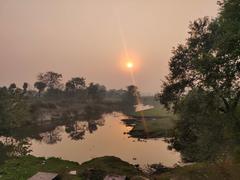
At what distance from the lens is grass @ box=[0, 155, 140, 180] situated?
91.9 ft

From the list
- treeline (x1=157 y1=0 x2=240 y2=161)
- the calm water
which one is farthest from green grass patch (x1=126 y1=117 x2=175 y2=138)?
treeline (x1=157 y1=0 x2=240 y2=161)

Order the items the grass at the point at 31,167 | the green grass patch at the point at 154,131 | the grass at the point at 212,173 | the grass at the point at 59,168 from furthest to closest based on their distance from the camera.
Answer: the green grass patch at the point at 154,131
the grass at the point at 31,167
the grass at the point at 59,168
the grass at the point at 212,173

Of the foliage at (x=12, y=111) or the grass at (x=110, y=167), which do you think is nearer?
the grass at (x=110, y=167)

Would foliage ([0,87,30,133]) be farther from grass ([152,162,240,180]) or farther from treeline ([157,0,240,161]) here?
grass ([152,162,240,180])

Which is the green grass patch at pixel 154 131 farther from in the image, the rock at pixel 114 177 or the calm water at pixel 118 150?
the rock at pixel 114 177

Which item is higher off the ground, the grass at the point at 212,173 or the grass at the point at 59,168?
the grass at the point at 59,168

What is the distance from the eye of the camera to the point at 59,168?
31094 millimetres

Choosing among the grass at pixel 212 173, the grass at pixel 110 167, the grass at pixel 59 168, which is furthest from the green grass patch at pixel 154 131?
the grass at pixel 212 173

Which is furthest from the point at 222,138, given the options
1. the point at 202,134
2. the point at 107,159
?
the point at 107,159

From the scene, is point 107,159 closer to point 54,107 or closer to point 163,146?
point 163,146

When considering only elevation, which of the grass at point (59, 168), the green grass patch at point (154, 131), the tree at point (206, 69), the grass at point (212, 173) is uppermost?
the tree at point (206, 69)

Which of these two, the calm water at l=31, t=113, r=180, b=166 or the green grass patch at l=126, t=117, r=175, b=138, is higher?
the green grass patch at l=126, t=117, r=175, b=138

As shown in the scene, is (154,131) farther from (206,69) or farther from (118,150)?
(206,69)

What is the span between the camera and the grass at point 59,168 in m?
28.0
